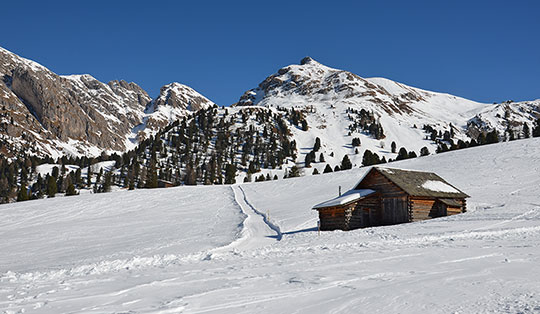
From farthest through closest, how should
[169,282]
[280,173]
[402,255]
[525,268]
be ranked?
[280,173], [402,255], [169,282], [525,268]

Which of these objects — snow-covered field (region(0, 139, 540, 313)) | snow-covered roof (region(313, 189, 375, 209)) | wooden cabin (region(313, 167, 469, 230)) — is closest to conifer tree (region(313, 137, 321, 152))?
snow-covered field (region(0, 139, 540, 313))

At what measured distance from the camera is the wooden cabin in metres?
34.1

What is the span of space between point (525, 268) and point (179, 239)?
2340 cm

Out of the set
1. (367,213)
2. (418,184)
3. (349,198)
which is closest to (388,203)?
(367,213)

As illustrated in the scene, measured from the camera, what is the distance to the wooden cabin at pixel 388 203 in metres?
34.1

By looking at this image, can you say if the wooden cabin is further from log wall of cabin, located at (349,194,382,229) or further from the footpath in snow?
the footpath in snow

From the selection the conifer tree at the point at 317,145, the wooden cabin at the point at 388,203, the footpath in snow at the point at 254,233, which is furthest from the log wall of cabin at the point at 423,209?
the conifer tree at the point at 317,145

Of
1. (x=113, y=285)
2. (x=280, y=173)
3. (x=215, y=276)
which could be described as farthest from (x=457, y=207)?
Answer: (x=280, y=173)

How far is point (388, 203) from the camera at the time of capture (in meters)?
35.8

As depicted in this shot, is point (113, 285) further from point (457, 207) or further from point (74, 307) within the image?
point (457, 207)

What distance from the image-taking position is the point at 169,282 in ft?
37.3

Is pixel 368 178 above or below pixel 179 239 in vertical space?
above

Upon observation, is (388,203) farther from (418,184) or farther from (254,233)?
(254,233)

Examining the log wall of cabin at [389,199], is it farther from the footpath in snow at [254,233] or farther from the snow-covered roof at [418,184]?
the footpath in snow at [254,233]
